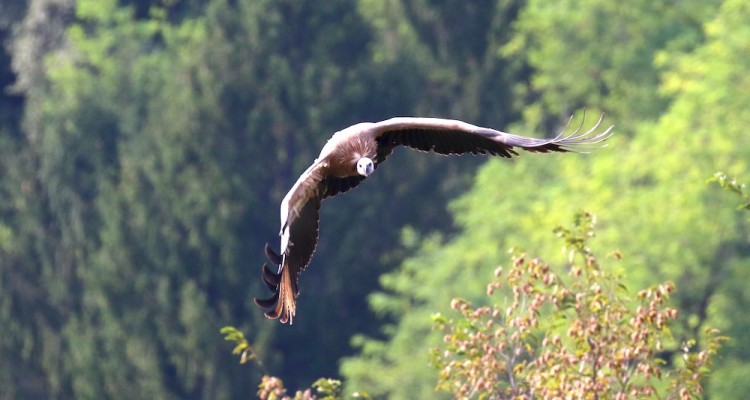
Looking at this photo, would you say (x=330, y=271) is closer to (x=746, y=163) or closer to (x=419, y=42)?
(x=419, y=42)

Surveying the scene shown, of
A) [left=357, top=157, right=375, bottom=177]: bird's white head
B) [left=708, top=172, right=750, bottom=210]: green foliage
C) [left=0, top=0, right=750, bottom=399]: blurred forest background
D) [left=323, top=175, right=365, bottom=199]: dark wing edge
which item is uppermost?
[left=0, top=0, right=750, bottom=399]: blurred forest background

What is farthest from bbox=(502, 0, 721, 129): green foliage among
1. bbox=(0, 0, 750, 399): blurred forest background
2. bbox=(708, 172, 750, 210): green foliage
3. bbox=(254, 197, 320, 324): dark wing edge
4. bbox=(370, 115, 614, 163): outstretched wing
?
bbox=(708, 172, 750, 210): green foliage

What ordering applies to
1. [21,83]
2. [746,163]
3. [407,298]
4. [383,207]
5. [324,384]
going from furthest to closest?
[21,83] < [383,207] < [407,298] < [746,163] < [324,384]

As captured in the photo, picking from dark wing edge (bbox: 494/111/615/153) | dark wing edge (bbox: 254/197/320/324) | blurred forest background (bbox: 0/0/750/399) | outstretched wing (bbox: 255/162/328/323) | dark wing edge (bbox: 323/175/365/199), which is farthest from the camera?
blurred forest background (bbox: 0/0/750/399)

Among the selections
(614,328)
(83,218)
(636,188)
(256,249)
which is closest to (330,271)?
(256,249)

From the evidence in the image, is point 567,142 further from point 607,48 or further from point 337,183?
point 607,48

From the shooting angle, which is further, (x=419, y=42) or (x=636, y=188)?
(x=419, y=42)

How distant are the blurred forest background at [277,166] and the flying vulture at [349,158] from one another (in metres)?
17.1

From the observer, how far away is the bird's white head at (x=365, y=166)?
37.1 ft

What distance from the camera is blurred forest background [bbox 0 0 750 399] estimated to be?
104 feet

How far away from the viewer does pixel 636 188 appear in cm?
2816

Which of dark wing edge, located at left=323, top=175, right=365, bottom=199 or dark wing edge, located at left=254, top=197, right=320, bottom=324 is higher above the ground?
dark wing edge, located at left=323, top=175, right=365, bottom=199

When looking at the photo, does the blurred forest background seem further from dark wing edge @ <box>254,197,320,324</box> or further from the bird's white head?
the bird's white head

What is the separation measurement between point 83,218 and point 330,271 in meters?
4.60
